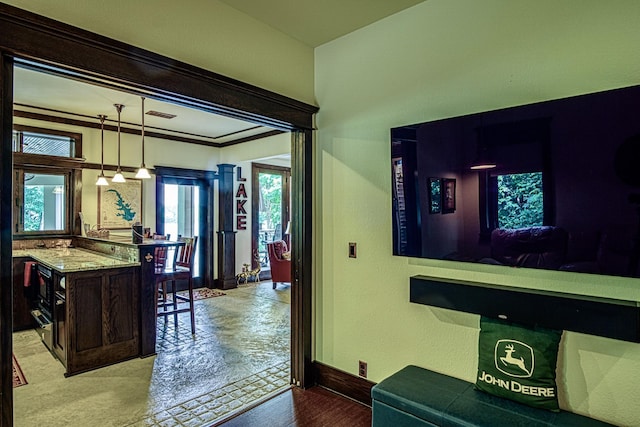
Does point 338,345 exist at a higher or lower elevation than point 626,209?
lower

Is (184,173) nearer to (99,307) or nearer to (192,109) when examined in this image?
(192,109)

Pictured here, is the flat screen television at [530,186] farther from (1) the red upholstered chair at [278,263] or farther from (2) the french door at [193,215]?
(2) the french door at [193,215]

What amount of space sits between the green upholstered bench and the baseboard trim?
0.58 metres

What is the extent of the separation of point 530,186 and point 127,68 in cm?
229

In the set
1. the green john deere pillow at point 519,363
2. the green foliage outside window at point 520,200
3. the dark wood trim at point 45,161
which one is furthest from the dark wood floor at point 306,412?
the dark wood trim at point 45,161

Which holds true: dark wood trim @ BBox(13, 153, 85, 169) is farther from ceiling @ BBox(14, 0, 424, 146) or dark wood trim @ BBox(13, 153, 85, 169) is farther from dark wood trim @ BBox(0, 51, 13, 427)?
dark wood trim @ BBox(0, 51, 13, 427)

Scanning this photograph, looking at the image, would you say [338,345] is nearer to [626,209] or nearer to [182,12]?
[626,209]

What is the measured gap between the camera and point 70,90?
4090mm

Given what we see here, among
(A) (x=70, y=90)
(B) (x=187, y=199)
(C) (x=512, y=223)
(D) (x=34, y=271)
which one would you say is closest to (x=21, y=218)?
(D) (x=34, y=271)

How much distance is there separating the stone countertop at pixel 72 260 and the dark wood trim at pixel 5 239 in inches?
66.3

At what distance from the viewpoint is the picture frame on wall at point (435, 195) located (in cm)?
227

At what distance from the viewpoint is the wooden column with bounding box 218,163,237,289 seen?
683 centimetres

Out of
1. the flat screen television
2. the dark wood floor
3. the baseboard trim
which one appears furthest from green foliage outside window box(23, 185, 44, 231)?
the flat screen television

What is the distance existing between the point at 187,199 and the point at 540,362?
626cm
